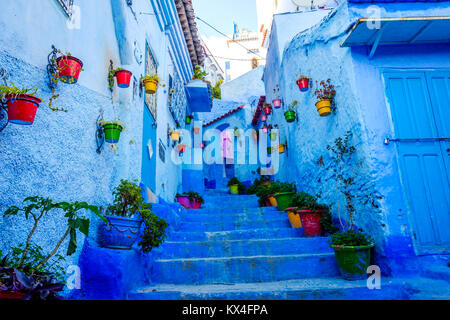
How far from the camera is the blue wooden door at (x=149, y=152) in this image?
19.9 feet

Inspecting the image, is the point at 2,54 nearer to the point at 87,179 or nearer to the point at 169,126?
the point at 87,179

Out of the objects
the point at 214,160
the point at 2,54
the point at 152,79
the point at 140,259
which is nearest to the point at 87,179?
the point at 140,259

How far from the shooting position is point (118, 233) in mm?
3607

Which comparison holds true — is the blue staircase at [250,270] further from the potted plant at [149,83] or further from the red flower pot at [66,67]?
the potted plant at [149,83]

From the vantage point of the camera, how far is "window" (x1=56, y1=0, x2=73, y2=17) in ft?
10.5

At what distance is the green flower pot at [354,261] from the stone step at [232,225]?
2.15 m

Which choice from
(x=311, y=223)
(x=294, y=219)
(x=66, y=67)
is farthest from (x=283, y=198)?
(x=66, y=67)

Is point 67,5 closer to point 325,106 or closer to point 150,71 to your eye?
point 150,71

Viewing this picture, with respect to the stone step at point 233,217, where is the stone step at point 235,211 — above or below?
above

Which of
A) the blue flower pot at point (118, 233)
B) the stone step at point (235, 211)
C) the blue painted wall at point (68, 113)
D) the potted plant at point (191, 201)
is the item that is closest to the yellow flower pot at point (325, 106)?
the stone step at point (235, 211)

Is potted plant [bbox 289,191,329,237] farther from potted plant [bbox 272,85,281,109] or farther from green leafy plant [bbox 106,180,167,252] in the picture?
potted plant [bbox 272,85,281,109]

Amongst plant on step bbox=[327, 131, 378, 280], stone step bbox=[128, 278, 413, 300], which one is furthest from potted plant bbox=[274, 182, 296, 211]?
stone step bbox=[128, 278, 413, 300]

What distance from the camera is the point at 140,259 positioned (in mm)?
3863

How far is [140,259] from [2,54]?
258 centimetres
